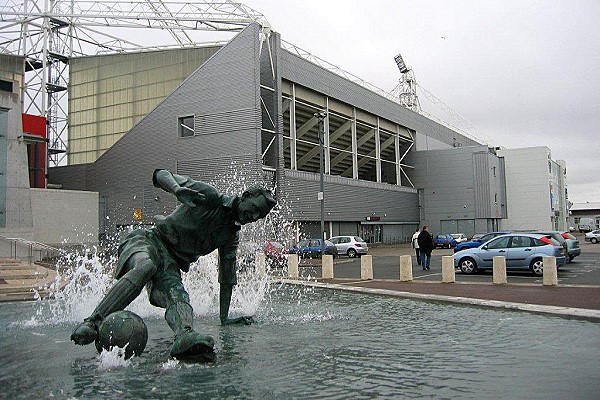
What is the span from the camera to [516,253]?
19.4 meters

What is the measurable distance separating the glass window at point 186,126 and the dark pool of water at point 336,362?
33728mm

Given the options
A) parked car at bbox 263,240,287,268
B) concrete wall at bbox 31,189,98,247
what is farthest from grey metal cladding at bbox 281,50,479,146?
parked car at bbox 263,240,287,268

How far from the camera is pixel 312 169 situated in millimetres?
55531

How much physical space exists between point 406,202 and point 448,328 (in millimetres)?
54308

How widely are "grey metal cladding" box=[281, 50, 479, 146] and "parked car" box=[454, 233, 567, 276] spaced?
993 inches

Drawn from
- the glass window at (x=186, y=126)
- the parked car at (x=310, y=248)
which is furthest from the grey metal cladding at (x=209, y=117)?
the parked car at (x=310, y=248)

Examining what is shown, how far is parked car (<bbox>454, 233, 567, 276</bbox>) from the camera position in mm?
19031

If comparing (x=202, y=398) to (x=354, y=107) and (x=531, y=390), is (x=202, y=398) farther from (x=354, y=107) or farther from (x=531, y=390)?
(x=354, y=107)

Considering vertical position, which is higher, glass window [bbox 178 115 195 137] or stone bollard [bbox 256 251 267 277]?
glass window [bbox 178 115 195 137]

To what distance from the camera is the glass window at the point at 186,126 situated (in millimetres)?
42250

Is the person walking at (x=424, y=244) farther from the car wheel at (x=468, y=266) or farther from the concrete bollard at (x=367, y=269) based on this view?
the concrete bollard at (x=367, y=269)

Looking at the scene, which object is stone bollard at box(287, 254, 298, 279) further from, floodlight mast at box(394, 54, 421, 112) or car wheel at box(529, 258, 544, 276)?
floodlight mast at box(394, 54, 421, 112)

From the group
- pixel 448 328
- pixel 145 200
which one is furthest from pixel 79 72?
pixel 448 328

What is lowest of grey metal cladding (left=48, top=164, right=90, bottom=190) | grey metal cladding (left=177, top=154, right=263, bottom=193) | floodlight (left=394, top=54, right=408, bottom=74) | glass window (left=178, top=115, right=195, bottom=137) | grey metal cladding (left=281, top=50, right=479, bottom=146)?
grey metal cladding (left=177, top=154, right=263, bottom=193)
